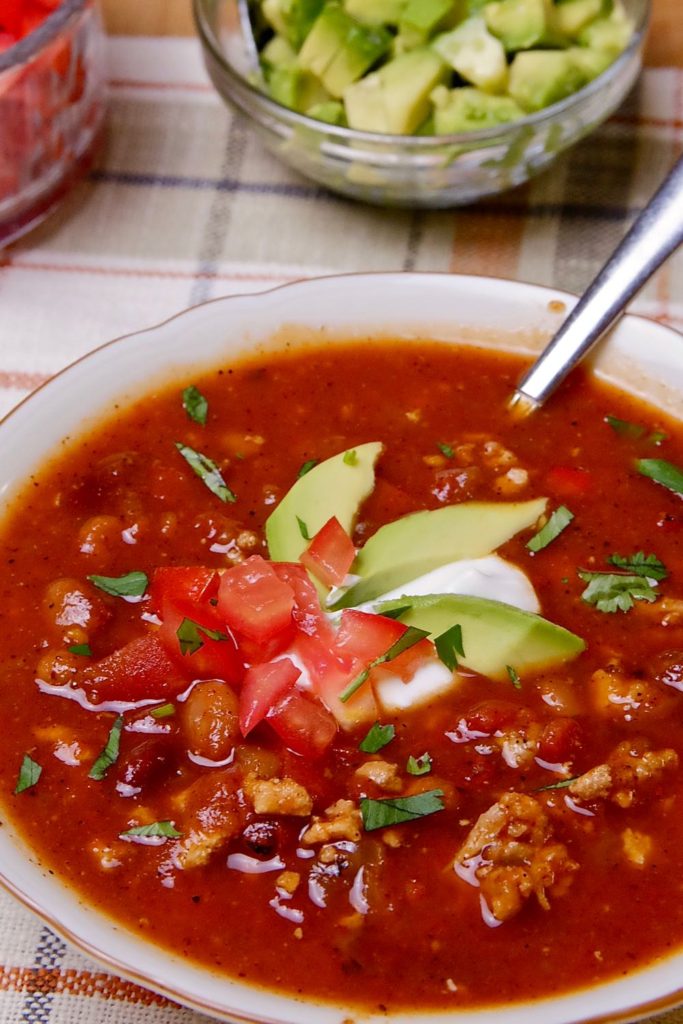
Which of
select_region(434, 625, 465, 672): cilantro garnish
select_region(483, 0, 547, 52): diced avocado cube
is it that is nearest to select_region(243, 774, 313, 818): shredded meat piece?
select_region(434, 625, 465, 672): cilantro garnish

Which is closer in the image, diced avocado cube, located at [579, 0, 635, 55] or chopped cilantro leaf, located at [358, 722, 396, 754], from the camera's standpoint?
chopped cilantro leaf, located at [358, 722, 396, 754]

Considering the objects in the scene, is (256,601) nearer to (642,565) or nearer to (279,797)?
(279,797)

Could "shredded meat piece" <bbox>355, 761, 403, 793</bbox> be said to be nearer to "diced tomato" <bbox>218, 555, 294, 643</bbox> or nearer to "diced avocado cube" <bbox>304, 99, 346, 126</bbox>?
"diced tomato" <bbox>218, 555, 294, 643</bbox>

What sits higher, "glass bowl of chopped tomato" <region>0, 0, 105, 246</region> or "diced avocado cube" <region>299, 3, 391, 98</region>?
"diced avocado cube" <region>299, 3, 391, 98</region>

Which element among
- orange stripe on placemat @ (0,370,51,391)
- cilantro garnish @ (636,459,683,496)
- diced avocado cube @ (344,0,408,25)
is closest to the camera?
cilantro garnish @ (636,459,683,496)

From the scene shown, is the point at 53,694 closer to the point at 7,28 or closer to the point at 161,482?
the point at 161,482

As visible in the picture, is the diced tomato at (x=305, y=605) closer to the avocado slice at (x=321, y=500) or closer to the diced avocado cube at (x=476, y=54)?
the avocado slice at (x=321, y=500)

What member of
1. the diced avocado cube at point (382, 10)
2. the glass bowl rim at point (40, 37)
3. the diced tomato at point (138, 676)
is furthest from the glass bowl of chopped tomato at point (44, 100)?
the diced tomato at point (138, 676)

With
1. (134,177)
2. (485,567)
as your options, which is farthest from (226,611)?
(134,177)
